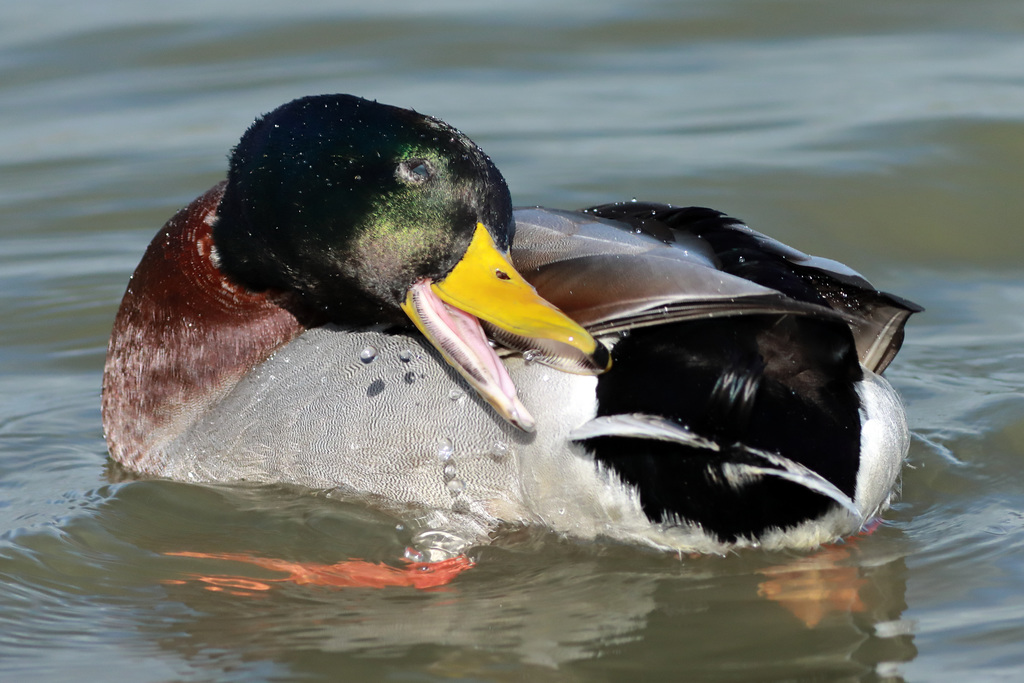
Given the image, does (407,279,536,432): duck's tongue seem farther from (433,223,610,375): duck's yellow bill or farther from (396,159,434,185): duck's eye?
(396,159,434,185): duck's eye

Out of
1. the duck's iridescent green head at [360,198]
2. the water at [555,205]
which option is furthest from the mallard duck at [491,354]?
the water at [555,205]

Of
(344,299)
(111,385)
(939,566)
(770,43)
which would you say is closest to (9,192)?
(111,385)

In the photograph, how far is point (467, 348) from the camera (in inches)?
125

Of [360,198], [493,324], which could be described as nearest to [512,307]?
[493,324]

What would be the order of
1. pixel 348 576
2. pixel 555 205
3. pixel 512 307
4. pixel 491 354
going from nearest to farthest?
1. pixel 512 307
2. pixel 491 354
3. pixel 348 576
4. pixel 555 205

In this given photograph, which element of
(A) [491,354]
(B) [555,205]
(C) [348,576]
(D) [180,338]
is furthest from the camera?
(B) [555,205]

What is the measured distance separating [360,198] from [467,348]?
489 mm

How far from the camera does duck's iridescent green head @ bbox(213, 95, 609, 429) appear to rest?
3.16m

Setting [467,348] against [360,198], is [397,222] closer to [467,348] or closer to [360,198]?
[360,198]

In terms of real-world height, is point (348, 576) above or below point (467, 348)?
below

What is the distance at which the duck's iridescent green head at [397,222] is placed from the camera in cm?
316

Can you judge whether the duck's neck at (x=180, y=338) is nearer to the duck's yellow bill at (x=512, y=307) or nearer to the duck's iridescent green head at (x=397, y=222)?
the duck's iridescent green head at (x=397, y=222)

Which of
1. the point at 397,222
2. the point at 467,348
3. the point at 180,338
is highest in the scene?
the point at 397,222

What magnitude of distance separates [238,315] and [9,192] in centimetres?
315
